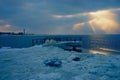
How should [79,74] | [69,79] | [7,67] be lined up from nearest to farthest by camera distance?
[69,79]
[79,74]
[7,67]

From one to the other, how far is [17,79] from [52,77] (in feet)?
9.37

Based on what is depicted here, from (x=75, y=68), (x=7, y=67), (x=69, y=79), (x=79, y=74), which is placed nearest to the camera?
(x=69, y=79)

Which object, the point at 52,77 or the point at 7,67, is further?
the point at 7,67

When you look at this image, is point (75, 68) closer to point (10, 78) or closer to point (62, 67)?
point (62, 67)

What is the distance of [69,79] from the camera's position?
1508 cm

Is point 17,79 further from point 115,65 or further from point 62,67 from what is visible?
point 115,65

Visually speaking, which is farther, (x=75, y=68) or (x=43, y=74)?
(x=75, y=68)

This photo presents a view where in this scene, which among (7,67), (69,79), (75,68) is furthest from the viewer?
(7,67)

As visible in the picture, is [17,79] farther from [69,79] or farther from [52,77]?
[69,79]

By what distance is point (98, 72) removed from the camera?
16984mm

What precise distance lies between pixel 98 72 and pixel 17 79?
7.18 metres

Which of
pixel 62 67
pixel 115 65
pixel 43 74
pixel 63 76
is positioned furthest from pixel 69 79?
pixel 115 65

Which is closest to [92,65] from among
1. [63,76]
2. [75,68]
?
[75,68]

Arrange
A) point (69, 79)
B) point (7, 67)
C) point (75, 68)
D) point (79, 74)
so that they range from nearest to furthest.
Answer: point (69, 79)
point (79, 74)
point (75, 68)
point (7, 67)
